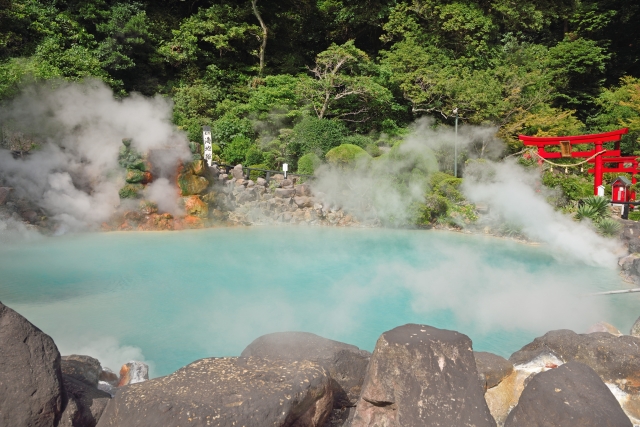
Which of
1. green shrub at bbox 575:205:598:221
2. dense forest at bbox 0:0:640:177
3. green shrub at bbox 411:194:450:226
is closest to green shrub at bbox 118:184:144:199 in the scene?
dense forest at bbox 0:0:640:177

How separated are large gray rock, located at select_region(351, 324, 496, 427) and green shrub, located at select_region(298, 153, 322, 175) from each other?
11767 millimetres

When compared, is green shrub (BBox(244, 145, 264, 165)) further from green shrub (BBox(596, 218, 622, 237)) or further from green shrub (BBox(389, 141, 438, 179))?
green shrub (BBox(596, 218, 622, 237))

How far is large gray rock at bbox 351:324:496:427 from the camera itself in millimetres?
2242

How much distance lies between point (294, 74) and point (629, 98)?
12252mm

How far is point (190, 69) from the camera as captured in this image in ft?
59.4

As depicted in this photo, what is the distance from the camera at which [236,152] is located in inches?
595

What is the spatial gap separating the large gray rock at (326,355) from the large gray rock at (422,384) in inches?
28.8

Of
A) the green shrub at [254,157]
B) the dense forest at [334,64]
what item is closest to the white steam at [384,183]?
the dense forest at [334,64]

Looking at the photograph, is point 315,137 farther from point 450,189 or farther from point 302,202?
point 450,189

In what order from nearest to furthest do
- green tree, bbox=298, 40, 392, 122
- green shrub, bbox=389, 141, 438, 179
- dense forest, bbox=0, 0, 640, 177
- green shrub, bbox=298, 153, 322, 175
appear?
green shrub, bbox=389, 141, 438, 179 < green shrub, bbox=298, 153, 322, 175 < dense forest, bbox=0, 0, 640, 177 < green tree, bbox=298, 40, 392, 122

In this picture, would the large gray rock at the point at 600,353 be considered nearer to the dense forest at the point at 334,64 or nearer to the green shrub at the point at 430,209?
the green shrub at the point at 430,209

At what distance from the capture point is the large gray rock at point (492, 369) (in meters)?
3.35

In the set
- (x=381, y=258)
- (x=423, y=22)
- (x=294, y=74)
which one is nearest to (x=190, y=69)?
(x=294, y=74)

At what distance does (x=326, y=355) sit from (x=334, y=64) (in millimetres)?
15016
